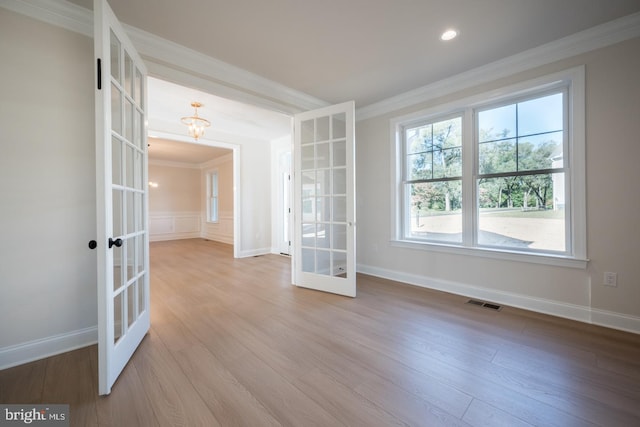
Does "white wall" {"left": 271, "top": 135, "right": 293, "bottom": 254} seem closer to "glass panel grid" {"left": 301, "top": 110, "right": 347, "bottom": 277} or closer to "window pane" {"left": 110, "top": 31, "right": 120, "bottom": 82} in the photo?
"glass panel grid" {"left": 301, "top": 110, "right": 347, "bottom": 277}

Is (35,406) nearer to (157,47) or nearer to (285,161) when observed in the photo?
(157,47)

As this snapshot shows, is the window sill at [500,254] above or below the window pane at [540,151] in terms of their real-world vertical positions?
below

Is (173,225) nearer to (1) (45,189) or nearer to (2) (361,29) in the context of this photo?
(1) (45,189)

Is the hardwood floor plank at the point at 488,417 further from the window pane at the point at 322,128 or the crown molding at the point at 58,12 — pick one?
the crown molding at the point at 58,12

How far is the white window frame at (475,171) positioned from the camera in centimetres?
237

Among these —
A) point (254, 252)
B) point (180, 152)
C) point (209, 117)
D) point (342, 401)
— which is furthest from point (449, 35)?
point (180, 152)

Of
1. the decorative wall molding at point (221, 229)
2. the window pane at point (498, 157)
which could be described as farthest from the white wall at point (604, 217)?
the decorative wall molding at point (221, 229)

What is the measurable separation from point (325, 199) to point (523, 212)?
2.22 meters

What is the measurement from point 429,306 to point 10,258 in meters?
3.56

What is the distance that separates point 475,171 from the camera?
303 cm

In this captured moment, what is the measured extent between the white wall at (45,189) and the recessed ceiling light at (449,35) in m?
3.00

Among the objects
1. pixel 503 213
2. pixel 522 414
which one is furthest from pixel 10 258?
pixel 503 213

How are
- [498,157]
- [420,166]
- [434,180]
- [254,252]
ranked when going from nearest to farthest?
[498,157], [434,180], [420,166], [254,252]

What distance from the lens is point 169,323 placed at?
7.86ft
